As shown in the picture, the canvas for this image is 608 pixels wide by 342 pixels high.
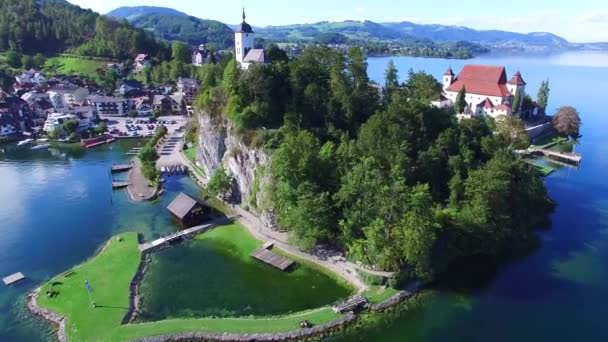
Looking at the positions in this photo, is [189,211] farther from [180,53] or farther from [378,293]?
[180,53]

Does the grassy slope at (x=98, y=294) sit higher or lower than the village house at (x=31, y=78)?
lower

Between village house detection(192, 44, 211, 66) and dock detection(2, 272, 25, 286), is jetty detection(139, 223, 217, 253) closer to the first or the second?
dock detection(2, 272, 25, 286)

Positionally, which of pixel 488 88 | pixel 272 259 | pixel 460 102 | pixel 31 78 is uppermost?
pixel 488 88

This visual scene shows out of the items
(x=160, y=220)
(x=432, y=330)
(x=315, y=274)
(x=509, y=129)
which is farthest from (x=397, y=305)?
(x=509, y=129)

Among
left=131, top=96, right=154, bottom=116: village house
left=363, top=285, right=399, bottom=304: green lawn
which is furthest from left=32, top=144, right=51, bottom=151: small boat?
left=363, top=285, right=399, bottom=304: green lawn

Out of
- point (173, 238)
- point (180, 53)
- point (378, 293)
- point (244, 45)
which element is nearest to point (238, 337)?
point (378, 293)

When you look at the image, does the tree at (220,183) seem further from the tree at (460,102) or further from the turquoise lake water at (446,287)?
the tree at (460,102)

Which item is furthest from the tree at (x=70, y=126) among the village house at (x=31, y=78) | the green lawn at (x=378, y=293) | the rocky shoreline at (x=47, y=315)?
the green lawn at (x=378, y=293)
